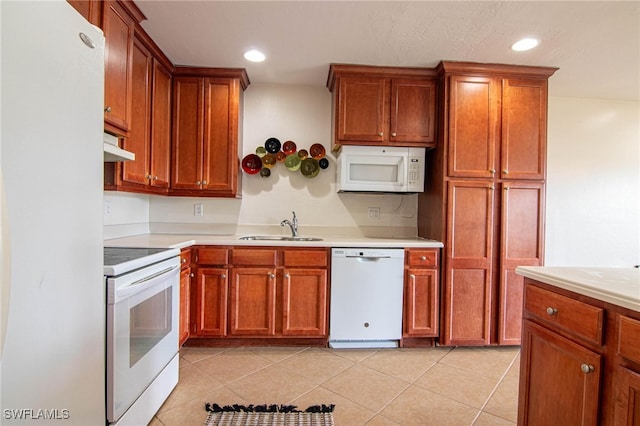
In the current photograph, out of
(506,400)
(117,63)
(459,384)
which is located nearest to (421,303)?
(459,384)

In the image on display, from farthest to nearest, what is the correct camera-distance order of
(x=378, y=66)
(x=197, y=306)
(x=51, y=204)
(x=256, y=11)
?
1. (x=378, y=66)
2. (x=197, y=306)
3. (x=256, y=11)
4. (x=51, y=204)

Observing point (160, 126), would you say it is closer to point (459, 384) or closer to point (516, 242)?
point (459, 384)

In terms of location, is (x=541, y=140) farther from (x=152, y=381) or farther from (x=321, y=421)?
(x=152, y=381)

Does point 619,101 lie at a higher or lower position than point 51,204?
higher

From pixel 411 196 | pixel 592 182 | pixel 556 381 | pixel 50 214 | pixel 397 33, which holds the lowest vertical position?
pixel 556 381

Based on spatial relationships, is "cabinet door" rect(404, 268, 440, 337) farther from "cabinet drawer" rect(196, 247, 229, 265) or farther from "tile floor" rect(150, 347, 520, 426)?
"cabinet drawer" rect(196, 247, 229, 265)

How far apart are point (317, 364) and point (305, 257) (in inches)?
30.9

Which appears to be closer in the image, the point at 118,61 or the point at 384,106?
the point at 118,61

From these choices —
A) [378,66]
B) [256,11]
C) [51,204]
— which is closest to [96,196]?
[51,204]

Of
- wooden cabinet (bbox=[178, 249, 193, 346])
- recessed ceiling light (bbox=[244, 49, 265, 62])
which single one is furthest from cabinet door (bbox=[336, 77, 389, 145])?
wooden cabinet (bbox=[178, 249, 193, 346])

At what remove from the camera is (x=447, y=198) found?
2.42 meters

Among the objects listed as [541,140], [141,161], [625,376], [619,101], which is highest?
[619,101]

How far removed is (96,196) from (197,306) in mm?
1528

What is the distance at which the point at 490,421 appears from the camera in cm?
161
